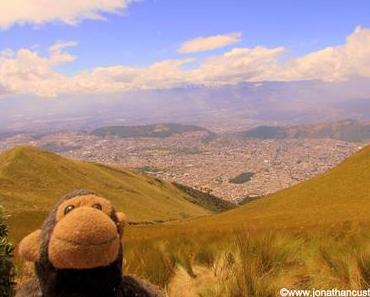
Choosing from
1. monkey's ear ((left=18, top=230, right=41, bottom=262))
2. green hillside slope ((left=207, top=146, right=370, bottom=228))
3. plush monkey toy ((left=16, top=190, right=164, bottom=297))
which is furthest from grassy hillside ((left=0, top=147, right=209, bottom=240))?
plush monkey toy ((left=16, top=190, right=164, bottom=297))

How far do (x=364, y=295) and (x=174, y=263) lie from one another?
3.83 m

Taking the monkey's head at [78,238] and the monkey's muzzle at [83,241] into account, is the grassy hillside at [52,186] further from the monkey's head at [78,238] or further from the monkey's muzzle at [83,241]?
the monkey's muzzle at [83,241]

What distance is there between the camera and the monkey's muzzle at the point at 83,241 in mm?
4020

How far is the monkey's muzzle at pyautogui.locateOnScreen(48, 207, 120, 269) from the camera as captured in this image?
4020 millimetres

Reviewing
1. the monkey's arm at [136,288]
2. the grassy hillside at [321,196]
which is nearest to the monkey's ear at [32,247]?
the monkey's arm at [136,288]

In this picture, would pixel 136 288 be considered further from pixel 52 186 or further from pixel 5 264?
pixel 52 186

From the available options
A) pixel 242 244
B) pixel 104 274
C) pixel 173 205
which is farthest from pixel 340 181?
pixel 173 205

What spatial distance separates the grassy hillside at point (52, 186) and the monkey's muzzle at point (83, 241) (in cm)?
4556

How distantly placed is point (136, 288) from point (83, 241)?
1.39 m

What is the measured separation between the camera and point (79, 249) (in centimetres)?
400

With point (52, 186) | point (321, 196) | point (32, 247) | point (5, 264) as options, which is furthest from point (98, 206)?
point (52, 186)

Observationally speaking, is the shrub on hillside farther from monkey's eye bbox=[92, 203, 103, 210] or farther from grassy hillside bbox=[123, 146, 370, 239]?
grassy hillside bbox=[123, 146, 370, 239]

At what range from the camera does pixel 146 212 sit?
78.7 meters

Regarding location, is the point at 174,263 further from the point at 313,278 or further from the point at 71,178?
the point at 71,178
